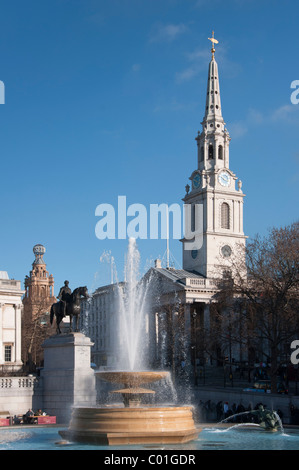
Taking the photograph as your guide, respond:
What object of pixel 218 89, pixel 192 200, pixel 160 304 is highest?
pixel 218 89

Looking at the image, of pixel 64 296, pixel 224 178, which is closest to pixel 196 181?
pixel 224 178

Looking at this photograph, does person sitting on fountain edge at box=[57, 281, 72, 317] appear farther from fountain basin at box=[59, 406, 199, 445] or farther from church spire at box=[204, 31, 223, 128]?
church spire at box=[204, 31, 223, 128]

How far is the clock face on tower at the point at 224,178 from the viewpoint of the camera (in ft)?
334

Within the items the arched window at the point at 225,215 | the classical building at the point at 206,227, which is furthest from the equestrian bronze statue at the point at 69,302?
the arched window at the point at 225,215

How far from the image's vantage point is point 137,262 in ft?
122

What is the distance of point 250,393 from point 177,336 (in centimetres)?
3893

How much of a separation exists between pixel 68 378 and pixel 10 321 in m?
41.8

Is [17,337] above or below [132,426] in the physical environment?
above

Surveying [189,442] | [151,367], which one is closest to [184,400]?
[151,367]

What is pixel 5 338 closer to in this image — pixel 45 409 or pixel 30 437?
pixel 45 409

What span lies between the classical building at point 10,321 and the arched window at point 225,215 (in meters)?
35.5

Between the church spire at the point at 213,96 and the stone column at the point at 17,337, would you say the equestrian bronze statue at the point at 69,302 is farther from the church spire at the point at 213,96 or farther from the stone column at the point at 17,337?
the church spire at the point at 213,96

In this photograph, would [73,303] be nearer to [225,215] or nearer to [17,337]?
[17,337]

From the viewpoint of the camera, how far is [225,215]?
10156cm
